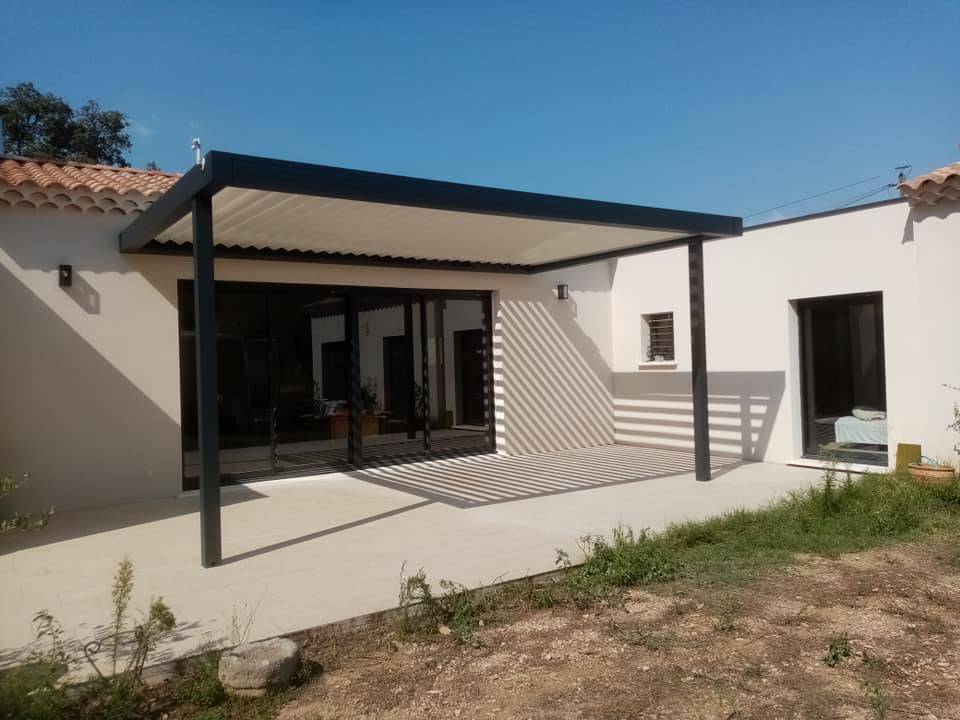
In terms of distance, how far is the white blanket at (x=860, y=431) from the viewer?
367 inches

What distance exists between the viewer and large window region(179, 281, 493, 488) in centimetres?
959

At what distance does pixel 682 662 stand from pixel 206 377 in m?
3.91

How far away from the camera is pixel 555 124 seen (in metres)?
17.3

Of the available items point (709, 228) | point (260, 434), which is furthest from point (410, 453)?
point (709, 228)

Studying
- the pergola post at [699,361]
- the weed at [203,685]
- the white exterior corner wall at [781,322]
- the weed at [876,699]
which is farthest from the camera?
the pergola post at [699,361]

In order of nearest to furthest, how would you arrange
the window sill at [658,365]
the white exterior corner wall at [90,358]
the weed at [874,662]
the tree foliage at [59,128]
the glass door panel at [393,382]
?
the weed at [874,662]
the white exterior corner wall at [90,358]
the glass door panel at [393,382]
the window sill at [658,365]
the tree foliage at [59,128]

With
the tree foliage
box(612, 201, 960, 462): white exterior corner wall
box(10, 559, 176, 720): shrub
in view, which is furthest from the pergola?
the tree foliage

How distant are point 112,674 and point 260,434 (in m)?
6.42

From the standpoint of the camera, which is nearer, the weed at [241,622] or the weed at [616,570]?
the weed at [241,622]

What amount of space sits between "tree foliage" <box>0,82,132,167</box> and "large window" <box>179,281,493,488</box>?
2594 cm

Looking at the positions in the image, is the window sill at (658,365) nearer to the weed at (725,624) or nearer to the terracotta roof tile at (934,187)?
the terracotta roof tile at (934,187)

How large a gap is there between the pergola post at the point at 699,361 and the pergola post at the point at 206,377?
224 inches

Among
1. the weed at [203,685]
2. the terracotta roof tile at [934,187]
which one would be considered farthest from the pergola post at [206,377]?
the terracotta roof tile at [934,187]

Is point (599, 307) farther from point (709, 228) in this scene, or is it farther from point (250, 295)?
point (250, 295)
